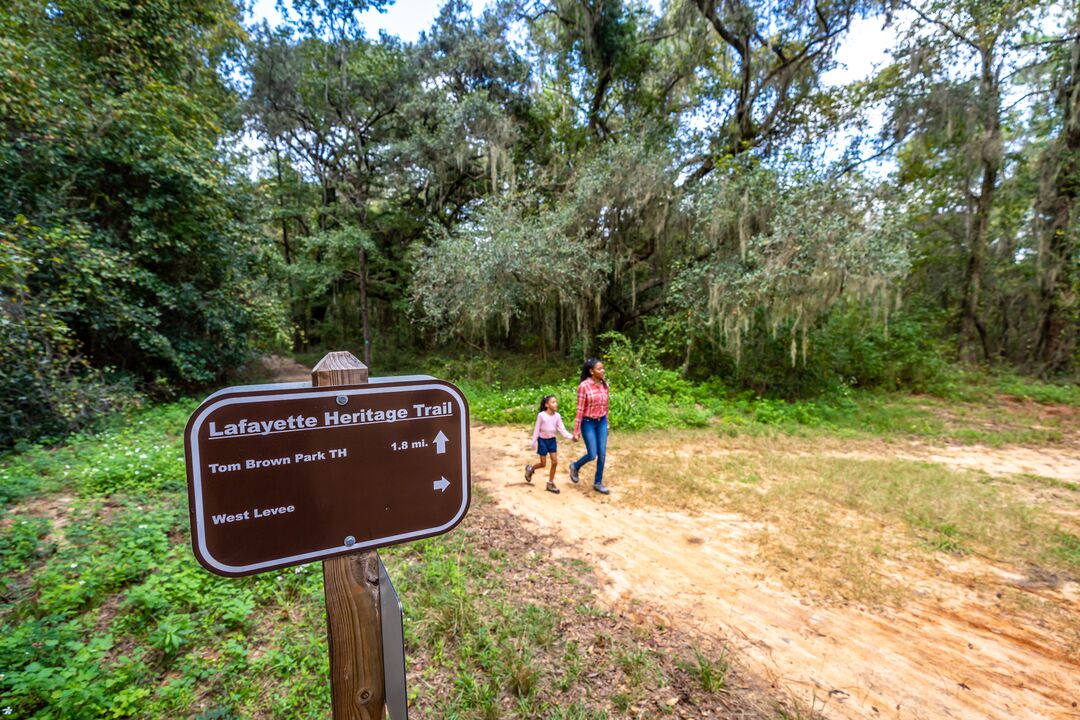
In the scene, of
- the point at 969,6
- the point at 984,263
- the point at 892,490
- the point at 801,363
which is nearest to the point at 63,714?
the point at 892,490

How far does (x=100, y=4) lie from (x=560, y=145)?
33.8 ft

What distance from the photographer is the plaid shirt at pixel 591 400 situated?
495 cm

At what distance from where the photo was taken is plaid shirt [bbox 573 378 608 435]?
4945 millimetres

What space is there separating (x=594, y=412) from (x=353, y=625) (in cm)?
393

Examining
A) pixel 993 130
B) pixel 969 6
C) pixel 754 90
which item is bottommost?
pixel 993 130

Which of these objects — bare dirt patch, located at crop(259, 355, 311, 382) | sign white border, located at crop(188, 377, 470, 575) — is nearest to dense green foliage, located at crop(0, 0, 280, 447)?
bare dirt patch, located at crop(259, 355, 311, 382)

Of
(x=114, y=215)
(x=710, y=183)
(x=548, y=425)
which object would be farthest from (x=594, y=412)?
(x=114, y=215)

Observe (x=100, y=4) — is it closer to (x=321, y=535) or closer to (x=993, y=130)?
(x=321, y=535)

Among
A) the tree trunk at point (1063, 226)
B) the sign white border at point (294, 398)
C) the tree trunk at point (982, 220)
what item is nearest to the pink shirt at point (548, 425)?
the sign white border at point (294, 398)

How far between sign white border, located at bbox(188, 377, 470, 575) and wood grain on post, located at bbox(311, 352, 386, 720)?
5 cm

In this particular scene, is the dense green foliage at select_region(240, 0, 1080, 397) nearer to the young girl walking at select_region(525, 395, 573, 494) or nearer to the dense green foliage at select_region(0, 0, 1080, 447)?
the dense green foliage at select_region(0, 0, 1080, 447)

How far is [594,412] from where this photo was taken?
16.4 feet

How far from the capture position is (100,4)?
7.15 m

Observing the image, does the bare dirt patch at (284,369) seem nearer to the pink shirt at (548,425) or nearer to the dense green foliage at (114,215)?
the dense green foliage at (114,215)
